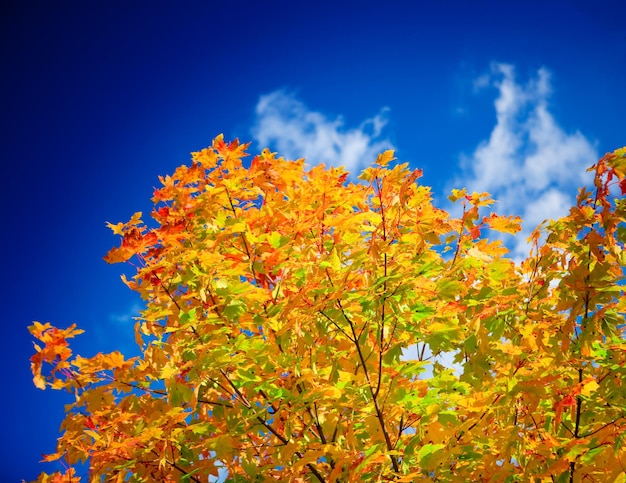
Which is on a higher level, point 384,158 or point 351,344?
point 384,158

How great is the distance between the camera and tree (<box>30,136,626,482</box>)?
9.63ft

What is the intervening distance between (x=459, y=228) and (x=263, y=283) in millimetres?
1825

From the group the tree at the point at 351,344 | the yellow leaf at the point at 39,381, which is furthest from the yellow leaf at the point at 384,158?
the yellow leaf at the point at 39,381

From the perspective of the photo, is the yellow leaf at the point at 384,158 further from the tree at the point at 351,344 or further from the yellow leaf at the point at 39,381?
the yellow leaf at the point at 39,381

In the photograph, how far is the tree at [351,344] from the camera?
9.63 ft

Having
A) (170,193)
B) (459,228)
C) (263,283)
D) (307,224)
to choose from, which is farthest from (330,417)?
(170,193)

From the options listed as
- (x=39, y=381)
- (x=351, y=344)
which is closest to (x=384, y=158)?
(x=351, y=344)

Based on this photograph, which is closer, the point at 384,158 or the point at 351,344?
the point at 384,158

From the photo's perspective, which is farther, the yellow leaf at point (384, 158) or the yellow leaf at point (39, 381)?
the yellow leaf at point (39, 381)

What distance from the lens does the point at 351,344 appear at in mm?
3914

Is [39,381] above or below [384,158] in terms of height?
below

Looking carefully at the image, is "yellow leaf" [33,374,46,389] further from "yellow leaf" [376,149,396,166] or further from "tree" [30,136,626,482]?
"yellow leaf" [376,149,396,166]

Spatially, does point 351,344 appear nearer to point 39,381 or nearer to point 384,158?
point 384,158

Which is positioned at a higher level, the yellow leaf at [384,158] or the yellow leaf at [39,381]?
the yellow leaf at [384,158]
